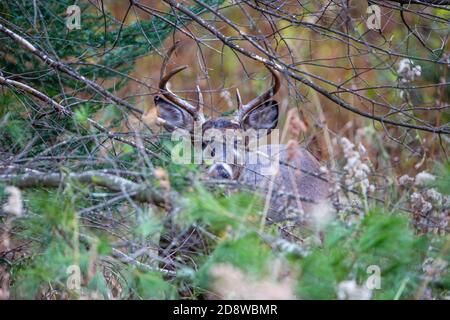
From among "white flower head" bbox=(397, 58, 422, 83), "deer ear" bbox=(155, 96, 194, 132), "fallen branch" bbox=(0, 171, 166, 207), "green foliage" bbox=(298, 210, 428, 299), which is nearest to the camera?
"green foliage" bbox=(298, 210, 428, 299)

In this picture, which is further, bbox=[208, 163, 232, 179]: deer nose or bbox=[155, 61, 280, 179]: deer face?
bbox=[155, 61, 280, 179]: deer face

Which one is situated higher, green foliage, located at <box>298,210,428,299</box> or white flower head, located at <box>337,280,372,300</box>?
→ green foliage, located at <box>298,210,428,299</box>

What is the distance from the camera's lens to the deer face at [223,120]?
272 inches

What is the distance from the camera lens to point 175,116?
762 cm

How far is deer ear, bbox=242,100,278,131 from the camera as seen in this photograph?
→ 7.59 metres

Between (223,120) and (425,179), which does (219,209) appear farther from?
(223,120)

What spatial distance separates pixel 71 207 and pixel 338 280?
1.33 metres

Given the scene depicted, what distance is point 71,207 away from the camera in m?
3.94
